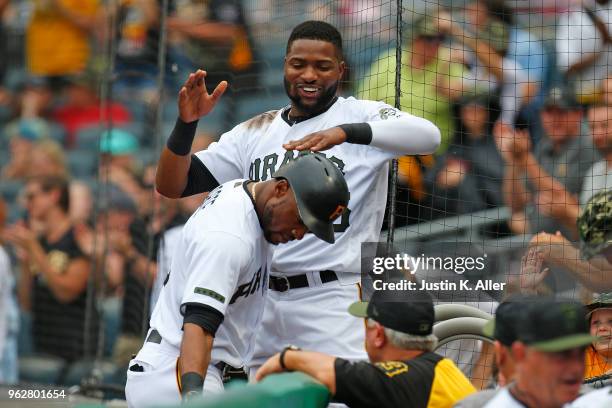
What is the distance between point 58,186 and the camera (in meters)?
11.2

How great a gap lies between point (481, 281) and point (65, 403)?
362cm

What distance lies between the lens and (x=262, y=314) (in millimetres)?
5316

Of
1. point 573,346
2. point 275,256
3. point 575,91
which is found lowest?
point 573,346

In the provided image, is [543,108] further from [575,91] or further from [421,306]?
[421,306]

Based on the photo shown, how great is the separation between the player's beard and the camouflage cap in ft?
5.00

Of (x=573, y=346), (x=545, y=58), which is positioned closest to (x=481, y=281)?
(x=573, y=346)

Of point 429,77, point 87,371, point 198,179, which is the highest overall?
point 429,77

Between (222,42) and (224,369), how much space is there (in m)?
5.75

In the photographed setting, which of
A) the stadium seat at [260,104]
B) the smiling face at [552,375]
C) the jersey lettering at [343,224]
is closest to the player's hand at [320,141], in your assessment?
the jersey lettering at [343,224]

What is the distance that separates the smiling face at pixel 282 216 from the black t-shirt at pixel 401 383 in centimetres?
71

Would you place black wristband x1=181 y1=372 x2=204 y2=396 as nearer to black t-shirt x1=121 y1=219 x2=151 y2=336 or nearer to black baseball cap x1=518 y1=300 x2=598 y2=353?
black baseball cap x1=518 y1=300 x2=598 y2=353

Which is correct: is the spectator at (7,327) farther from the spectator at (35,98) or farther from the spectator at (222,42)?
the spectator at (35,98)

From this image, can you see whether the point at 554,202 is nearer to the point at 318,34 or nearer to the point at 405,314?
the point at 318,34

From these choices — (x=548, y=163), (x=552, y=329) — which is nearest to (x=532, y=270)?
(x=552, y=329)
